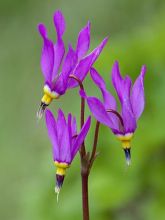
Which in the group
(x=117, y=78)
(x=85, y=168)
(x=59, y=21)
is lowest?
(x=85, y=168)

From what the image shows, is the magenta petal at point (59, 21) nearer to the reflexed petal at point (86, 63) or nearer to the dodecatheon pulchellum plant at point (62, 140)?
the reflexed petal at point (86, 63)

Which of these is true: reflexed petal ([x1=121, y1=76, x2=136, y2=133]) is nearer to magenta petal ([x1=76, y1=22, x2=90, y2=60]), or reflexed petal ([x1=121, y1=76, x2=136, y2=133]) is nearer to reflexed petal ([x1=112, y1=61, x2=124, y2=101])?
reflexed petal ([x1=112, y1=61, x2=124, y2=101])

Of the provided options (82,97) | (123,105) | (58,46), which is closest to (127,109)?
(123,105)

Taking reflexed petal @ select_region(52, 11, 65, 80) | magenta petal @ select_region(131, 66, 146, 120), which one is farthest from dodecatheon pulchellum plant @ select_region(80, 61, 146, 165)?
reflexed petal @ select_region(52, 11, 65, 80)

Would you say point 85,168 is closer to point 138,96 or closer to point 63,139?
point 63,139

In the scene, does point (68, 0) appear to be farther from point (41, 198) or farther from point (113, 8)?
point (41, 198)

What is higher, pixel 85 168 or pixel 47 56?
pixel 47 56

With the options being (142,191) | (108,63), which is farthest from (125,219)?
(108,63)
